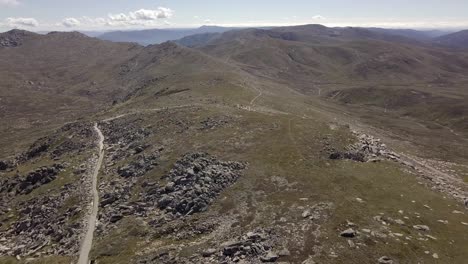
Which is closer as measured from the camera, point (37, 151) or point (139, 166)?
point (139, 166)

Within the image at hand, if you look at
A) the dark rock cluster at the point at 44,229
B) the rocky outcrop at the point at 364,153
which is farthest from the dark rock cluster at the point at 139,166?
the rocky outcrop at the point at 364,153

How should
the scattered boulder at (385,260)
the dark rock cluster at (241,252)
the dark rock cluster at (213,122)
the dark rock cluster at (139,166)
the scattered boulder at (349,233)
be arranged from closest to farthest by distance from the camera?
1. the scattered boulder at (385,260)
2. the dark rock cluster at (241,252)
3. the scattered boulder at (349,233)
4. the dark rock cluster at (139,166)
5. the dark rock cluster at (213,122)

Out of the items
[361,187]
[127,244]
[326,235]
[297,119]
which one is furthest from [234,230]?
[297,119]

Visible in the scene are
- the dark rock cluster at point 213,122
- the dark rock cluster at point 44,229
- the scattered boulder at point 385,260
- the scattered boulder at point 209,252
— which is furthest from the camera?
the dark rock cluster at point 213,122

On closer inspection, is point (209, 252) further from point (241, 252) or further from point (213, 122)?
point (213, 122)

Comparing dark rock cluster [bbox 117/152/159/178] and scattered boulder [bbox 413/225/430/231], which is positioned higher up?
scattered boulder [bbox 413/225/430/231]

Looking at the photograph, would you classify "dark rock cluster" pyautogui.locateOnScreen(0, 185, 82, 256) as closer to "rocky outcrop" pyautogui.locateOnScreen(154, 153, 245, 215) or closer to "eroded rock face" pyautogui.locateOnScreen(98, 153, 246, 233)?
"eroded rock face" pyautogui.locateOnScreen(98, 153, 246, 233)

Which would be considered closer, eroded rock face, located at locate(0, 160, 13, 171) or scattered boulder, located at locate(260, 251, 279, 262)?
scattered boulder, located at locate(260, 251, 279, 262)

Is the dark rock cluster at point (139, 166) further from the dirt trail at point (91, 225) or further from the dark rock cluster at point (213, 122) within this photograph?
the dark rock cluster at point (213, 122)

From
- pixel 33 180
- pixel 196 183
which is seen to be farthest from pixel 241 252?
pixel 33 180

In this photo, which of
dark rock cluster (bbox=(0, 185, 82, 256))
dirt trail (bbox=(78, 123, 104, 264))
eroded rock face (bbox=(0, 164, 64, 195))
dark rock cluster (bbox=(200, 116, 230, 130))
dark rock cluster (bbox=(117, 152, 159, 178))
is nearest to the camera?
dirt trail (bbox=(78, 123, 104, 264))

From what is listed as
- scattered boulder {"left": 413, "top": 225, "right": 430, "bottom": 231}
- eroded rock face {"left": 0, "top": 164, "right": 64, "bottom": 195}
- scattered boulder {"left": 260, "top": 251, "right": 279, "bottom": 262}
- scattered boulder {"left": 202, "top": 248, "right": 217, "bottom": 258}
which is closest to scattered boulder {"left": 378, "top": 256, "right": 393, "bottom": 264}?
scattered boulder {"left": 413, "top": 225, "right": 430, "bottom": 231}

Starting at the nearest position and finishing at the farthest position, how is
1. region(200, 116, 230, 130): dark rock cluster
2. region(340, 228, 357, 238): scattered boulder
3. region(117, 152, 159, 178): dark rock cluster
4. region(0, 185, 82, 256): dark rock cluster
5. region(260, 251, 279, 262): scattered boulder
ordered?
1. region(260, 251, 279, 262): scattered boulder
2. region(340, 228, 357, 238): scattered boulder
3. region(0, 185, 82, 256): dark rock cluster
4. region(117, 152, 159, 178): dark rock cluster
5. region(200, 116, 230, 130): dark rock cluster
